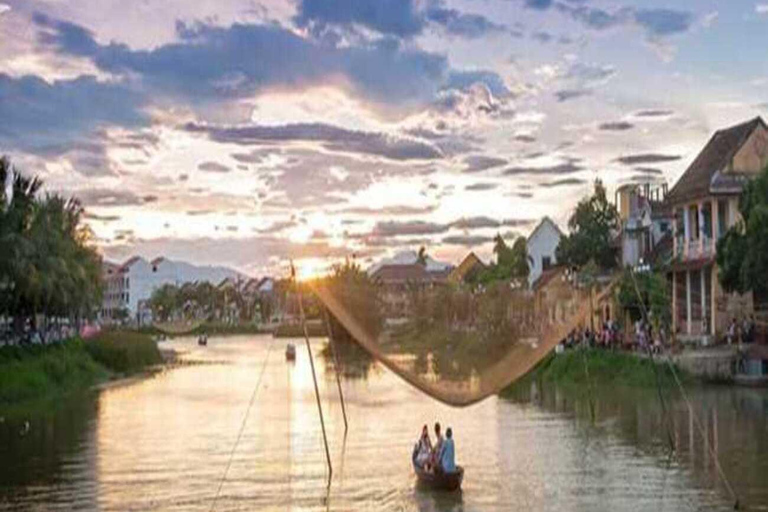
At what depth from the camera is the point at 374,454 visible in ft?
103

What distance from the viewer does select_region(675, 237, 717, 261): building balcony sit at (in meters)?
51.2

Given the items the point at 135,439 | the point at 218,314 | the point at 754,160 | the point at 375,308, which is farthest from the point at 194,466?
the point at 218,314

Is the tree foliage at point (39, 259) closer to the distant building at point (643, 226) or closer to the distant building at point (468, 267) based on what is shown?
the distant building at point (643, 226)

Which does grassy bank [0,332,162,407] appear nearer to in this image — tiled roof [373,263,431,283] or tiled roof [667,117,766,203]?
tiled roof [667,117,766,203]

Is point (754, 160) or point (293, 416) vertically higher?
point (754, 160)

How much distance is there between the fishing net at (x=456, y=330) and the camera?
1010 inches

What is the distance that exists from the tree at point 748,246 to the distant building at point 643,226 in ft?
45.5

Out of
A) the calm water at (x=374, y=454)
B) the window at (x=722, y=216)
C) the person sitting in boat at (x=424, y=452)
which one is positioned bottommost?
the calm water at (x=374, y=454)

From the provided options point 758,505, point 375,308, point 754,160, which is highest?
point 754,160

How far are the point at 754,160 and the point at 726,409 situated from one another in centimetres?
1613

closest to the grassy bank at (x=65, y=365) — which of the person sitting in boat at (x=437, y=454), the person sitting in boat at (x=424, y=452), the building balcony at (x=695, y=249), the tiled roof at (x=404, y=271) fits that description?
the person sitting in boat at (x=424, y=452)

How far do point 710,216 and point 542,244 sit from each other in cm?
3526

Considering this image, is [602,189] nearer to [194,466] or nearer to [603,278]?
[603,278]

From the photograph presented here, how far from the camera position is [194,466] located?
95.9 ft
